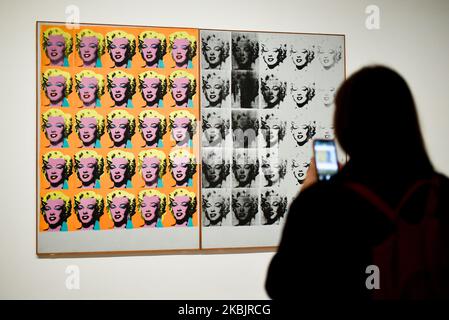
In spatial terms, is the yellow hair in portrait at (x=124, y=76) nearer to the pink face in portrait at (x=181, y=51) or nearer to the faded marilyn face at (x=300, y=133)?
the pink face in portrait at (x=181, y=51)

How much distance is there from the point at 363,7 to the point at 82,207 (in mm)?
2130

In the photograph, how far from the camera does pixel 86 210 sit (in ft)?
7.93

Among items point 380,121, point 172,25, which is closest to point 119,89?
point 172,25

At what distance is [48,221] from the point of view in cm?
238

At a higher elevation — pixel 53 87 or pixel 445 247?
pixel 53 87

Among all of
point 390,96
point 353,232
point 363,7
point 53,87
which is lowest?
point 353,232

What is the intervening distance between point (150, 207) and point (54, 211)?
1.74 feet

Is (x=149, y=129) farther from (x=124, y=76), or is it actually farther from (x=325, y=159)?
(x=325, y=159)

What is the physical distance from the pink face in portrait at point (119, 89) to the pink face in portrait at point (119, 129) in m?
0.12

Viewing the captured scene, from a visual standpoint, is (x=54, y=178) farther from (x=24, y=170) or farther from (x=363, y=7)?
(x=363, y=7)

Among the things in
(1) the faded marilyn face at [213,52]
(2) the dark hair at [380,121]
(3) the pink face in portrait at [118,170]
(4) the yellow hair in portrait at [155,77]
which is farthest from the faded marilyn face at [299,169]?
(2) the dark hair at [380,121]
